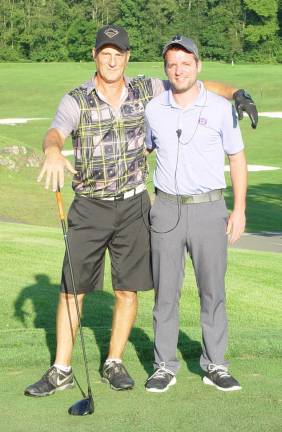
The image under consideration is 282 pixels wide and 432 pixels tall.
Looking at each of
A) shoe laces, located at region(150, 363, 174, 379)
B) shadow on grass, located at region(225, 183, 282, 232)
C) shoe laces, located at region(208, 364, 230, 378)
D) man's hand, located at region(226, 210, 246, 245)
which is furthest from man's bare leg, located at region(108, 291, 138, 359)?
shadow on grass, located at region(225, 183, 282, 232)

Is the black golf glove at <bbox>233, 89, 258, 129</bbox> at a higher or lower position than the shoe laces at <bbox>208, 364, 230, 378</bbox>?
higher

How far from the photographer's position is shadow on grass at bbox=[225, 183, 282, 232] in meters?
27.6

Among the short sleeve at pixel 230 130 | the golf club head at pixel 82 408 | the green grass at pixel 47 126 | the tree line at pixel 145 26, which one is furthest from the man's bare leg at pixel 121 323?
the tree line at pixel 145 26

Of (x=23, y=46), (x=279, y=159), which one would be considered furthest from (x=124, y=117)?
(x=23, y=46)

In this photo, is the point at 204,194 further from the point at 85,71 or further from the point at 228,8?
the point at 228,8

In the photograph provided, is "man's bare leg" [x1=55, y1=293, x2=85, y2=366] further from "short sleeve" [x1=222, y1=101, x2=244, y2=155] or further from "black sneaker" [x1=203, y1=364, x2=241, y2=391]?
"short sleeve" [x1=222, y1=101, x2=244, y2=155]

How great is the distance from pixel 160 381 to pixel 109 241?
0.99 metres

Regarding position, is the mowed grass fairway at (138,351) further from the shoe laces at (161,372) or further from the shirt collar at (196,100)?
the shirt collar at (196,100)

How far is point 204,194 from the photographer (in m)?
6.07

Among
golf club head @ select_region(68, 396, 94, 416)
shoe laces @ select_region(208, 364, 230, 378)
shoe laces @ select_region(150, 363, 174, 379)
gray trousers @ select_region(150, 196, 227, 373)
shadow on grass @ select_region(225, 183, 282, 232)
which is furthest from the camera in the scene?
shadow on grass @ select_region(225, 183, 282, 232)

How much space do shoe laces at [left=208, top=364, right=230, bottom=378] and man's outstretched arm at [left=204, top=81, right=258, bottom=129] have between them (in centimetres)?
137

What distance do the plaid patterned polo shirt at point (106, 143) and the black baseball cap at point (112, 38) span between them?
9.5 inches

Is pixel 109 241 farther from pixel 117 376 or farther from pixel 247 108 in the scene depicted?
pixel 247 108

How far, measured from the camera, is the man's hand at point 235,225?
612cm
